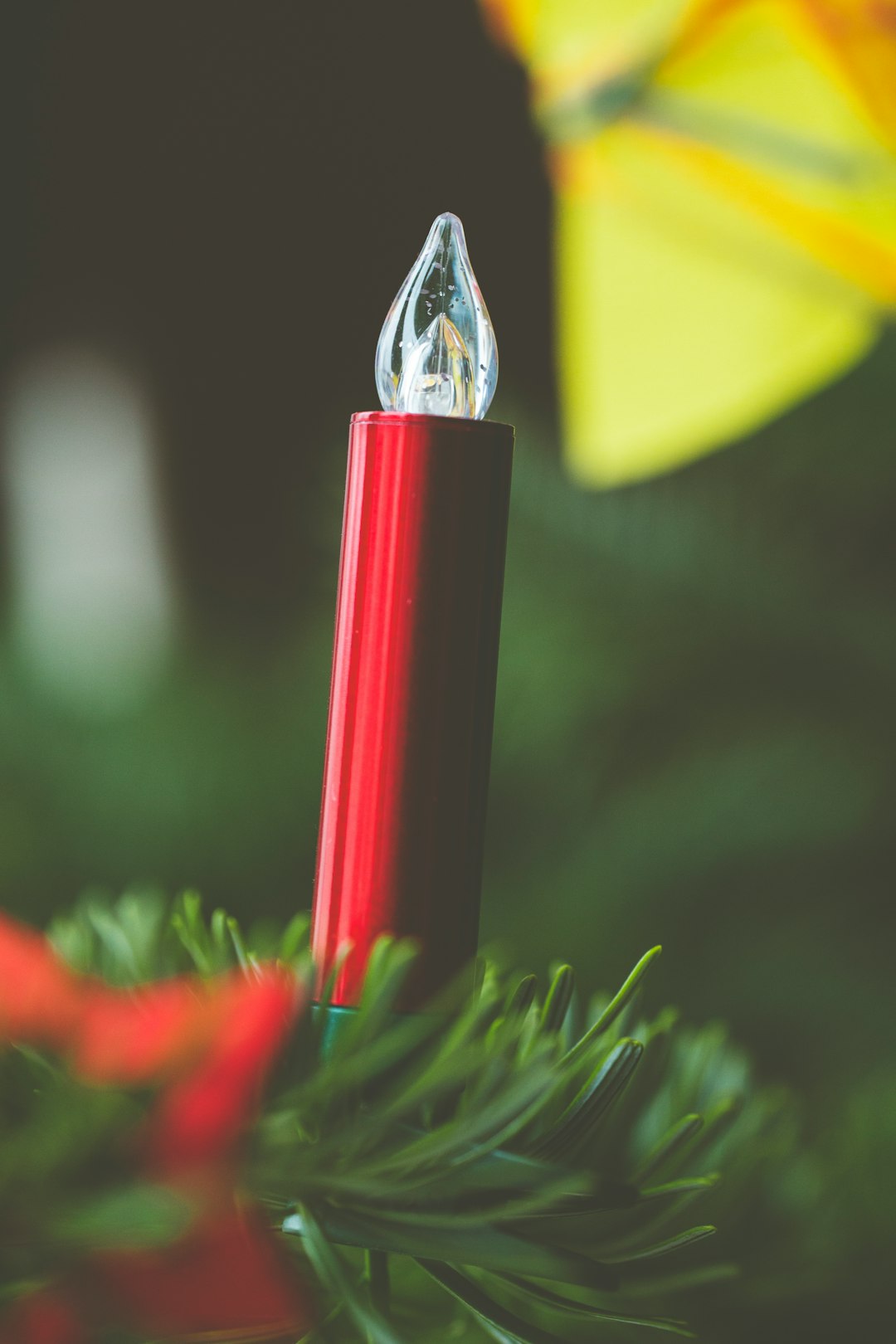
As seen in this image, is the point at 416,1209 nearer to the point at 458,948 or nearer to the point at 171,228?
the point at 458,948

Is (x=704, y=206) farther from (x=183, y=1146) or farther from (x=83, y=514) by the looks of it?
(x=183, y=1146)

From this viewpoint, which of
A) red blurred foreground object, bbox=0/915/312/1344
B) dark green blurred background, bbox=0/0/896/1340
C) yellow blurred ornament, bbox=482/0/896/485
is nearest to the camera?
red blurred foreground object, bbox=0/915/312/1344

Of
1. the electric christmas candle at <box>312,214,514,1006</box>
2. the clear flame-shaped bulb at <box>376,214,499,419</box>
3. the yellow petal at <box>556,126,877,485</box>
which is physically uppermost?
the yellow petal at <box>556,126,877,485</box>

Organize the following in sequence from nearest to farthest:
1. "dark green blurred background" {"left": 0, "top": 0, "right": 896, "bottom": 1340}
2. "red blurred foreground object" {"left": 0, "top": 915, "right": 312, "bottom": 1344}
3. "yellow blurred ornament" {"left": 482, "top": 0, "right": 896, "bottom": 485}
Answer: "red blurred foreground object" {"left": 0, "top": 915, "right": 312, "bottom": 1344} → "dark green blurred background" {"left": 0, "top": 0, "right": 896, "bottom": 1340} → "yellow blurred ornament" {"left": 482, "top": 0, "right": 896, "bottom": 485}

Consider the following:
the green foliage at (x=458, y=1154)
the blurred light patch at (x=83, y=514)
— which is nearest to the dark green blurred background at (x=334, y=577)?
the blurred light patch at (x=83, y=514)

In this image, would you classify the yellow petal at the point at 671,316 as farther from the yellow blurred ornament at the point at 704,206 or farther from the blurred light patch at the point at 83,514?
the blurred light patch at the point at 83,514

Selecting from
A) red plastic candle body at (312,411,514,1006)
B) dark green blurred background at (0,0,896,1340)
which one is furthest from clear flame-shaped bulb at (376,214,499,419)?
dark green blurred background at (0,0,896,1340)

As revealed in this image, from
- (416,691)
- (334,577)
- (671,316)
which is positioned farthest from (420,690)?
(671,316)

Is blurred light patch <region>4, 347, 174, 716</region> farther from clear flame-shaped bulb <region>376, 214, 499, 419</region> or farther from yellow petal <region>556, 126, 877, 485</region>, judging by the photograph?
clear flame-shaped bulb <region>376, 214, 499, 419</region>
